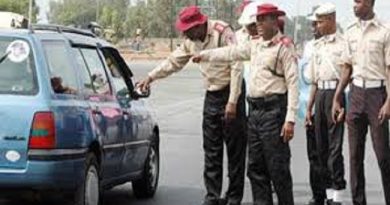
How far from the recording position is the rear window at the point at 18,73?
824 cm

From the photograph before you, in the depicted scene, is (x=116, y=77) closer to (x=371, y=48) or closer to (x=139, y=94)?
(x=139, y=94)

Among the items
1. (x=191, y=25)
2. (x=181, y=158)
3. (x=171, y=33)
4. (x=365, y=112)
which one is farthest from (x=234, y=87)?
(x=171, y=33)

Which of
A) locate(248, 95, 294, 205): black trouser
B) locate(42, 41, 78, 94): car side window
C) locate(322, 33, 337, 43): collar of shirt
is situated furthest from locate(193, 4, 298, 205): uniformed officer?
locate(42, 41, 78, 94): car side window

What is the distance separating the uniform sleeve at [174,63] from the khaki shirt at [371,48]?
1782 mm

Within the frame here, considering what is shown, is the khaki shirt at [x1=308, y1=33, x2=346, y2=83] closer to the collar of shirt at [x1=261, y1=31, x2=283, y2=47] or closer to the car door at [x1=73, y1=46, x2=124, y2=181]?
the collar of shirt at [x1=261, y1=31, x2=283, y2=47]

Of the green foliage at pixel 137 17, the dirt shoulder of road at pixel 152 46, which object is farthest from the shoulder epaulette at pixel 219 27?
the green foliage at pixel 137 17

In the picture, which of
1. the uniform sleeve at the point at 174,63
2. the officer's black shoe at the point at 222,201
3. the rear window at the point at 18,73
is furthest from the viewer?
the officer's black shoe at the point at 222,201

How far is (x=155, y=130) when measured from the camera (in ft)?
37.5

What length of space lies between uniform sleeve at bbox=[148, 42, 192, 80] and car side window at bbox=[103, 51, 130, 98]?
16.0 inches

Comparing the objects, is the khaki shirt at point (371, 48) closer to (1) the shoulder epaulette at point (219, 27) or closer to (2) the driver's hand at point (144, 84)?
(1) the shoulder epaulette at point (219, 27)

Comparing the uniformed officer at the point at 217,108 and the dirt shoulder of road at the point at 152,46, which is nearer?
the uniformed officer at the point at 217,108

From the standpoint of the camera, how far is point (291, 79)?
28.2ft

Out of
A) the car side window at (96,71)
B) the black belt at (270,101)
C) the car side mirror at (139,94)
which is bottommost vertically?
the car side mirror at (139,94)

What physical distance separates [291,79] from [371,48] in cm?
80
